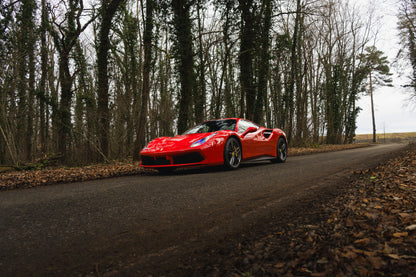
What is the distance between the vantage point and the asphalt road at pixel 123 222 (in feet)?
5.52

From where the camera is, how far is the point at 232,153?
6.45 metres

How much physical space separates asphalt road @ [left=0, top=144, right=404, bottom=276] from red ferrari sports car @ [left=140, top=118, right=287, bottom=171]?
151cm

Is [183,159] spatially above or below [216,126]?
below

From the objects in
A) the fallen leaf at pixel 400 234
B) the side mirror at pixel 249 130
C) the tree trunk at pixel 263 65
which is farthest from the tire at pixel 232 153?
the tree trunk at pixel 263 65

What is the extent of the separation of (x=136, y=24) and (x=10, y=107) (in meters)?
8.36

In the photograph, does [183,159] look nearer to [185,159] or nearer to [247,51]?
[185,159]

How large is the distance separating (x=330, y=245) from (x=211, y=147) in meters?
4.27

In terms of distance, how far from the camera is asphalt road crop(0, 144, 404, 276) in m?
1.68

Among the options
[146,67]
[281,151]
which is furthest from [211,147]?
[146,67]

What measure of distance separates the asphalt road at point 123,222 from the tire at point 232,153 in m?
1.95

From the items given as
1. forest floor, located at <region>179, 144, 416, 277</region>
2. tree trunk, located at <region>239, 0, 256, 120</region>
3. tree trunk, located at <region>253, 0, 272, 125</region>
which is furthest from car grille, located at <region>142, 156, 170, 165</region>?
tree trunk, located at <region>253, 0, 272, 125</region>

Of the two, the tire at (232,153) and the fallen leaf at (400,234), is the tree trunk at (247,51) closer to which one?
the tire at (232,153)

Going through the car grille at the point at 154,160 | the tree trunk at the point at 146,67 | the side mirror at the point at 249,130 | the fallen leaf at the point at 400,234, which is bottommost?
the fallen leaf at the point at 400,234

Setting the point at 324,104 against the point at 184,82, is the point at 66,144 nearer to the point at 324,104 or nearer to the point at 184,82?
the point at 184,82
